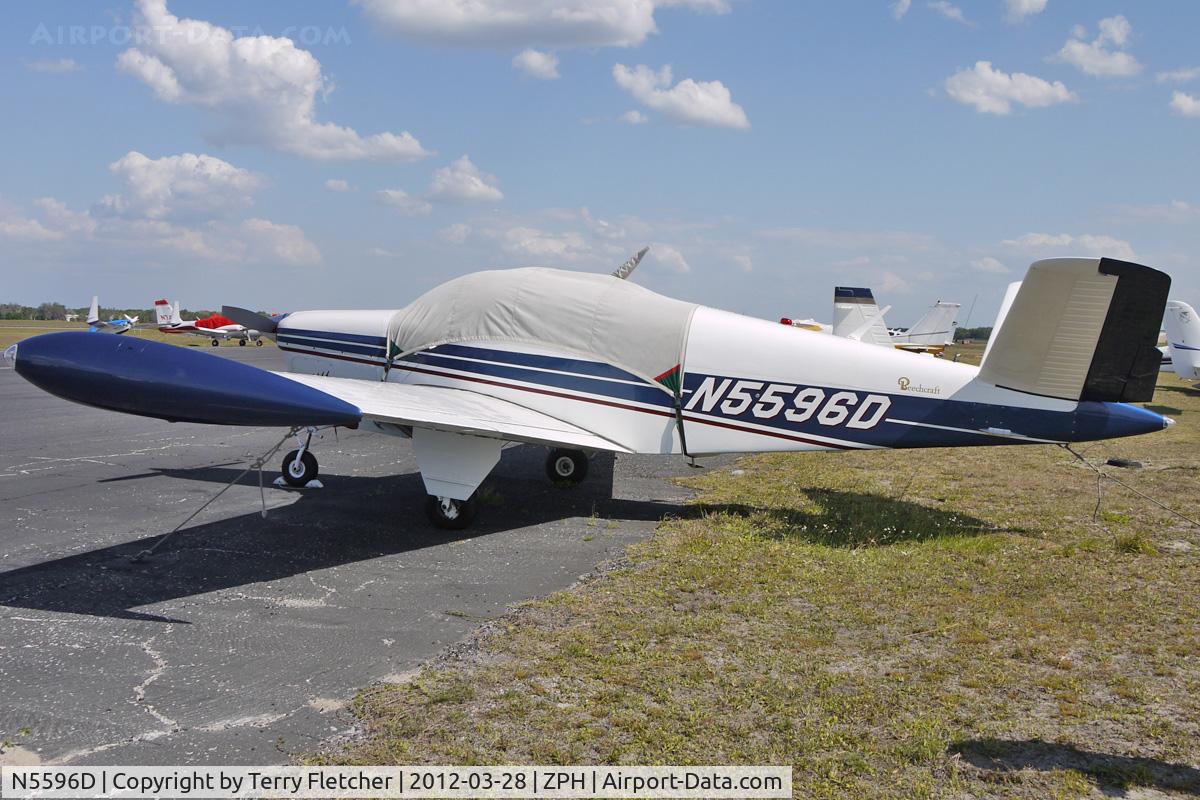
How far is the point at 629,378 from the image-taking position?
9.14 meters

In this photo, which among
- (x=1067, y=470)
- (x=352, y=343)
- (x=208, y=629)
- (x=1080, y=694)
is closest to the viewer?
(x=1080, y=694)

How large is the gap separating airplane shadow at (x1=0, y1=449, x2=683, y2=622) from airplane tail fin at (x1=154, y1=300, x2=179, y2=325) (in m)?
61.6

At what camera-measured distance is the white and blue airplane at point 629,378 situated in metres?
6.16

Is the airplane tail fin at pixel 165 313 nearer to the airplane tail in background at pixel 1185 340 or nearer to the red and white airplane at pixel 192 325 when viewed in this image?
the red and white airplane at pixel 192 325

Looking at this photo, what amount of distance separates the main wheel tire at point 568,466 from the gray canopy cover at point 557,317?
2.34 meters

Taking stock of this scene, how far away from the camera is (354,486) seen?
35.6 ft

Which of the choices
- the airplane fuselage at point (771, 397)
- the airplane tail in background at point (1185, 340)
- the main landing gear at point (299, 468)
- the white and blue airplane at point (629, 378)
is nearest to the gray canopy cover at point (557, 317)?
the white and blue airplane at point (629, 378)

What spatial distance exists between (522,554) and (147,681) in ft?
11.7

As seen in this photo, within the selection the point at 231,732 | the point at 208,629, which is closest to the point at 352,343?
the point at 208,629

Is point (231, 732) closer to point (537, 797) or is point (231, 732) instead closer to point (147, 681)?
point (147, 681)

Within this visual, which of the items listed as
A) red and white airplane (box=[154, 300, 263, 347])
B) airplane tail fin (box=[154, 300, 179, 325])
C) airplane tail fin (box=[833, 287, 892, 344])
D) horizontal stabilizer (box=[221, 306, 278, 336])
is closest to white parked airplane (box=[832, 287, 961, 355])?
airplane tail fin (box=[833, 287, 892, 344])

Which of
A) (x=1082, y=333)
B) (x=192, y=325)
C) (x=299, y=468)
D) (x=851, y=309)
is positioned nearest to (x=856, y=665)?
(x=1082, y=333)

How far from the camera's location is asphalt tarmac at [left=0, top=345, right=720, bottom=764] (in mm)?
4289

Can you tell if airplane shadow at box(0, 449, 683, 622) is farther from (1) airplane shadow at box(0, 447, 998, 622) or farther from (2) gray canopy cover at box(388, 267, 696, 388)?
(2) gray canopy cover at box(388, 267, 696, 388)
